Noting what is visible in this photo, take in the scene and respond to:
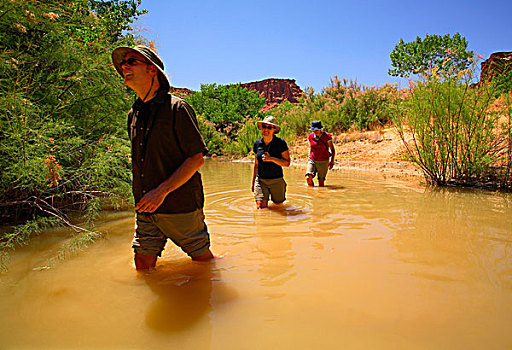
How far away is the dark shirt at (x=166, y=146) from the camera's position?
7.82 feet

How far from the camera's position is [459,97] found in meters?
7.04

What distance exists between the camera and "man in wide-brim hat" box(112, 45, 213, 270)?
7.80 feet

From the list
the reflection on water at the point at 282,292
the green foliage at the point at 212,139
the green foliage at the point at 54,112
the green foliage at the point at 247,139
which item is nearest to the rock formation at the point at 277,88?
the green foliage at the point at 212,139

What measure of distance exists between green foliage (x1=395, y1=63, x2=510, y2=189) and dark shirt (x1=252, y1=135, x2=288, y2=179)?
411 centimetres

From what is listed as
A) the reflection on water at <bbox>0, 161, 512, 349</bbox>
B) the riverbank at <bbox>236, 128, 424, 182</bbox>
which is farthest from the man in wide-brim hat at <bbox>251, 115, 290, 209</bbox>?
the riverbank at <bbox>236, 128, 424, 182</bbox>

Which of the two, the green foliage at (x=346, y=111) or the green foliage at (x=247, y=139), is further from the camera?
the green foliage at (x=247, y=139)

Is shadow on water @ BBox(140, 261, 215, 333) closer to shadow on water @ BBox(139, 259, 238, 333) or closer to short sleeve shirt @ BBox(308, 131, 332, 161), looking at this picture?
shadow on water @ BBox(139, 259, 238, 333)

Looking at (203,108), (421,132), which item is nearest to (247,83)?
(203,108)

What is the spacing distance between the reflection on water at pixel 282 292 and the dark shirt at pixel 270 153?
4.19 ft

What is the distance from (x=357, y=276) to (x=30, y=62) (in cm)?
429

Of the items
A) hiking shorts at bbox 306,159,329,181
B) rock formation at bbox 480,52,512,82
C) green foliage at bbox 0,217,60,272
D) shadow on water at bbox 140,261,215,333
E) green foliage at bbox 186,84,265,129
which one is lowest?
shadow on water at bbox 140,261,215,333

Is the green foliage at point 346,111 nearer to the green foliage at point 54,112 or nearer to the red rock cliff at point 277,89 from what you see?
the green foliage at point 54,112

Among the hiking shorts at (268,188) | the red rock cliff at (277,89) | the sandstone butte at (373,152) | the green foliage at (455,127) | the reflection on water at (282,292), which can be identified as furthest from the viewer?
the red rock cliff at (277,89)

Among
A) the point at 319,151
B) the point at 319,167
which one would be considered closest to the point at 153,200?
the point at 319,151
